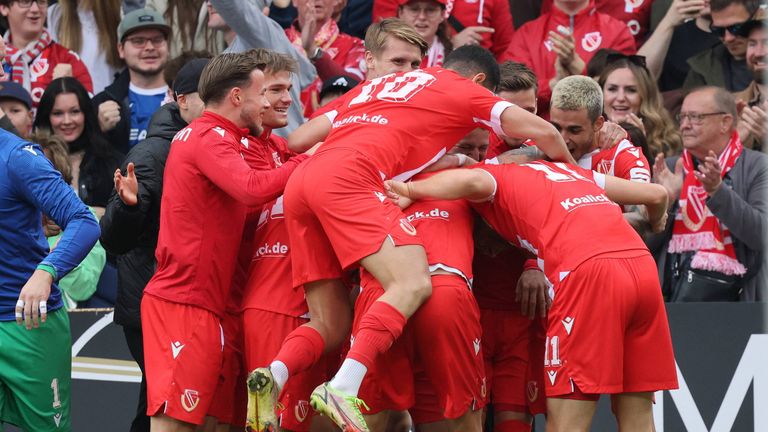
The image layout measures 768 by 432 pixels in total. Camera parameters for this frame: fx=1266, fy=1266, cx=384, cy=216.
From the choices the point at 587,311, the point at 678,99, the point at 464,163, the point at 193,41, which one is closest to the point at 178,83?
the point at 464,163

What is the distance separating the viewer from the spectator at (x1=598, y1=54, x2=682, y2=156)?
1029 centimetres

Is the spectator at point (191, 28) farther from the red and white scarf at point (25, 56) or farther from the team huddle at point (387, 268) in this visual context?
the team huddle at point (387, 268)

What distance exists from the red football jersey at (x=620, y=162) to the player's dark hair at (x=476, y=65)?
2.47ft

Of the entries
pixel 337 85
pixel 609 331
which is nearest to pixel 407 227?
pixel 609 331

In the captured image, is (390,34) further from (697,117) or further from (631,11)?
(631,11)

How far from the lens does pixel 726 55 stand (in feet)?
35.7

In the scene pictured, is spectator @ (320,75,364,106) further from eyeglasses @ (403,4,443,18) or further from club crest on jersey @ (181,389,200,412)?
club crest on jersey @ (181,389,200,412)

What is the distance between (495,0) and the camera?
1177 cm

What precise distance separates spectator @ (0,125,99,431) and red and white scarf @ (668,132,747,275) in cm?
442

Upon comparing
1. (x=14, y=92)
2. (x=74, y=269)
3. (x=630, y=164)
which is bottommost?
(x=74, y=269)

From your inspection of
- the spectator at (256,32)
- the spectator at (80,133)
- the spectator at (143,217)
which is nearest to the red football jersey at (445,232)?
the spectator at (143,217)

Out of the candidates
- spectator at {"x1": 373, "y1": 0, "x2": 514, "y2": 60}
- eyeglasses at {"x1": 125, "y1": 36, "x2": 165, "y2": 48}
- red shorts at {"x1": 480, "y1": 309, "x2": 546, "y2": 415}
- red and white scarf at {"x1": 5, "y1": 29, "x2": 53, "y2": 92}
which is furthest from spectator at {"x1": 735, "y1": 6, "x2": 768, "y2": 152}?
red and white scarf at {"x1": 5, "y1": 29, "x2": 53, "y2": 92}

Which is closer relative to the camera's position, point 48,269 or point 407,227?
point 407,227

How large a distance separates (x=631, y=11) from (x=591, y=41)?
91 centimetres
